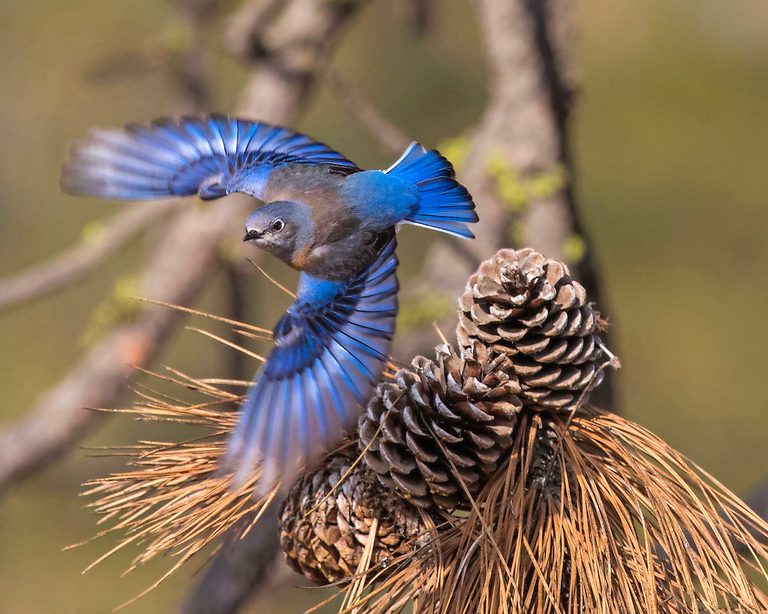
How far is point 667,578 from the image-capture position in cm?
93

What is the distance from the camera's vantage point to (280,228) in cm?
144

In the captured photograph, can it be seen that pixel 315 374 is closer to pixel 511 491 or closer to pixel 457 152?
pixel 511 491

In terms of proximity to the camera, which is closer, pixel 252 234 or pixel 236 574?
pixel 252 234

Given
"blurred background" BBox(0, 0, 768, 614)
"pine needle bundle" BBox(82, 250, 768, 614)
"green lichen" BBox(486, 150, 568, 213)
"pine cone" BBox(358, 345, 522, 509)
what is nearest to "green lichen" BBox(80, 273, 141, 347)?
"blurred background" BBox(0, 0, 768, 614)

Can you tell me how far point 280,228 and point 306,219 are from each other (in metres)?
0.05

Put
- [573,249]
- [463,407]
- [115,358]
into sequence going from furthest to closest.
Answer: [115,358] < [573,249] < [463,407]

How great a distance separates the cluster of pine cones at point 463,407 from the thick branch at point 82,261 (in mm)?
1453

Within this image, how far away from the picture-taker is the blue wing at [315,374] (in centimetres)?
100

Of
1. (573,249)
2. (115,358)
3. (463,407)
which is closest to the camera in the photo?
(463,407)

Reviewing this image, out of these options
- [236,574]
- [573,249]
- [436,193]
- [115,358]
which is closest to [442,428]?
[436,193]

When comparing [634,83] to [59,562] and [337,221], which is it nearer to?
[337,221]

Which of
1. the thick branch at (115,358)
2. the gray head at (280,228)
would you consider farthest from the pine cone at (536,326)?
the thick branch at (115,358)

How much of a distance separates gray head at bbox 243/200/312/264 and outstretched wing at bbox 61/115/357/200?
0.11 m

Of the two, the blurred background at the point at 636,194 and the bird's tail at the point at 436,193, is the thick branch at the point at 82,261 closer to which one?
the blurred background at the point at 636,194
